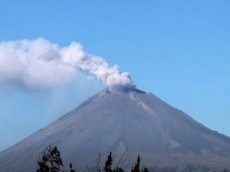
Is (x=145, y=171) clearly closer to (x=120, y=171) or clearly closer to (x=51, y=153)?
(x=120, y=171)

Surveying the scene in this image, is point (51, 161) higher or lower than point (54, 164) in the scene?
A: higher

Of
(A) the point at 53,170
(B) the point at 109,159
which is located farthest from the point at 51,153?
(B) the point at 109,159

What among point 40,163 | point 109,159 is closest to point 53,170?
point 40,163

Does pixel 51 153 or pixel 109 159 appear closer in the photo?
pixel 109 159

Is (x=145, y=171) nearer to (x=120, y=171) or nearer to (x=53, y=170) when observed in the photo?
(x=120, y=171)

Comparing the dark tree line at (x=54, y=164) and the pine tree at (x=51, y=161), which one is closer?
the dark tree line at (x=54, y=164)

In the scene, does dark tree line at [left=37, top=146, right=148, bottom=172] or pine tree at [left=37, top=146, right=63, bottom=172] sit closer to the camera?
dark tree line at [left=37, top=146, right=148, bottom=172]
